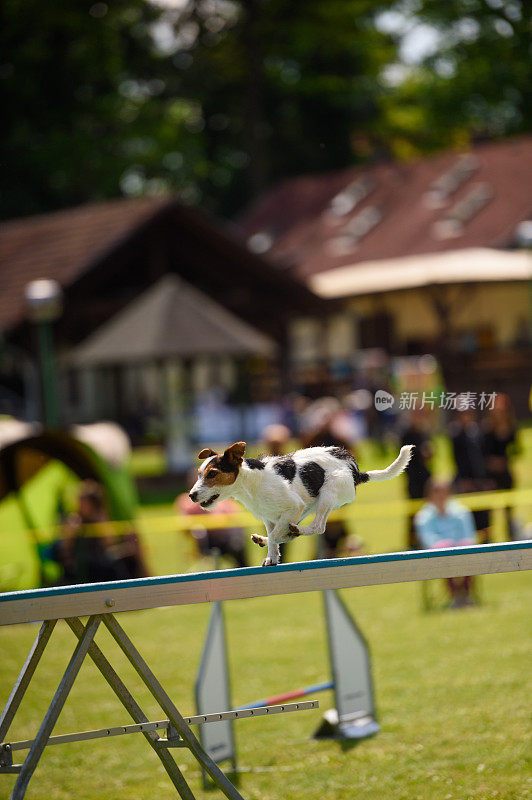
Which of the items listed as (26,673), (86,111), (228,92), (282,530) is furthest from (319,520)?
(228,92)

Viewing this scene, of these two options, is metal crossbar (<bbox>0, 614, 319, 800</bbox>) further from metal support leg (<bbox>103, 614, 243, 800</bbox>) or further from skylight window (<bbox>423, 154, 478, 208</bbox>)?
skylight window (<bbox>423, 154, 478, 208</bbox>)

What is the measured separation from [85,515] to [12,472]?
1.58 meters

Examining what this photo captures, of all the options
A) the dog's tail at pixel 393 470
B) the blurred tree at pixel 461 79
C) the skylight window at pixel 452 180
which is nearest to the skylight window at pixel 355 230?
the skylight window at pixel 452 180

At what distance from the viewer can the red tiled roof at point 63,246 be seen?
20.5 metres

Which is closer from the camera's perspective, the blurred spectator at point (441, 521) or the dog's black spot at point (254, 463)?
the dog's black spot at point (254, 463)

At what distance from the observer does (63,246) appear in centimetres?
2172

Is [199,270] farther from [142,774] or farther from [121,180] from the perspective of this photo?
[142,774]

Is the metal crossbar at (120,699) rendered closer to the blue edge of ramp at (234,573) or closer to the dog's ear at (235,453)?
the blue edge of ramp at (234,573)

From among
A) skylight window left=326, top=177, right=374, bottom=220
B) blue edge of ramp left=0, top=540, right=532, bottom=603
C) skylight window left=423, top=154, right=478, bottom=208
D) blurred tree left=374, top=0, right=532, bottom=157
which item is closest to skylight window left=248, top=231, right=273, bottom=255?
skylight window left=326, top=177, right=374, bottom=220

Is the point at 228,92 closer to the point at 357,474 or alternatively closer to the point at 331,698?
the point at 331,698

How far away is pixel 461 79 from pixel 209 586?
29.8 m

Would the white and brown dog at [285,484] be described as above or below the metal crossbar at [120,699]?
above

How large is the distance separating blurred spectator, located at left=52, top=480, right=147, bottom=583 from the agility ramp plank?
1989mm

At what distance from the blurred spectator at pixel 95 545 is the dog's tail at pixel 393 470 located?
8.16ft
